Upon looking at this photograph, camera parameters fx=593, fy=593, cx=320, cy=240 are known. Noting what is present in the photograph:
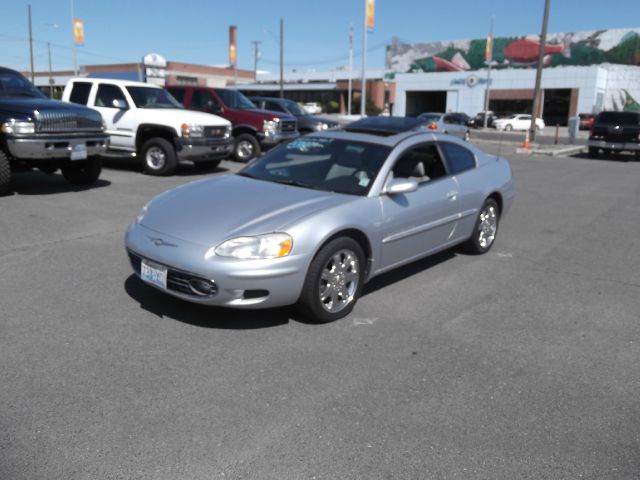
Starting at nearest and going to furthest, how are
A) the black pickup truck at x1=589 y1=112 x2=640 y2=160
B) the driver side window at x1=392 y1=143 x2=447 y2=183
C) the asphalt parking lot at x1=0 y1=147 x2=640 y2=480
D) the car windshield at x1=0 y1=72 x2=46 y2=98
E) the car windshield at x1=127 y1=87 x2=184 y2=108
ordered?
the asphalt parking lot at x1=0 y1=147 x2=640 y2=480 → the driver side window at x1=392 y1=143 x2=447 y2=183 → the car windshield at x1=0 y1=72 x2=46 y2=98 → the car windshield at x1=127 y1=87 x2=184 y2=108 → the black pickup truck at x1=589 y1=112 x2=640 y2=160

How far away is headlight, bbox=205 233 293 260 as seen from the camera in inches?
165

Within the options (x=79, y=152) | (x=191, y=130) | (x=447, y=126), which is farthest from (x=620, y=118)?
(x=79, y=152)

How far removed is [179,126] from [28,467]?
32.8 feet

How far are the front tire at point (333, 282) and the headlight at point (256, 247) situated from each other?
0.29 meters

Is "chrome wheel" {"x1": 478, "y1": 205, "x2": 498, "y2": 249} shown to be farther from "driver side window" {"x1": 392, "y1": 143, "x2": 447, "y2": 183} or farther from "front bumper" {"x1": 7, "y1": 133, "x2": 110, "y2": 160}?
"front bumper" {"x1": 7, "y1": 133, "x2": 110, "y2": 160}

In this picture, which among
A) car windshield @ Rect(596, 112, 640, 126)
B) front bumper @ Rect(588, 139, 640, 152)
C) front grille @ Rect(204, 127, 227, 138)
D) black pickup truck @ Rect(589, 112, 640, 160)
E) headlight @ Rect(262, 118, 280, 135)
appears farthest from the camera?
car windshield @ Rect(596, 112, 640, 126)

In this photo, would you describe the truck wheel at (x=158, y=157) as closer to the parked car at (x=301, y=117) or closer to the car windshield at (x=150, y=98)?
the car windshield at (x=150, y=98)

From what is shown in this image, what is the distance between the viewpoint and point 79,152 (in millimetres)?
9562

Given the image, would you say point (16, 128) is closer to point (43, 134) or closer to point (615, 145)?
point (43, 134)

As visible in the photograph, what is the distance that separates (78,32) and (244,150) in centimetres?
2883

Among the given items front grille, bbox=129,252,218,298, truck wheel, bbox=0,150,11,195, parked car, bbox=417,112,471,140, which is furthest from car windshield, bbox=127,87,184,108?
front grille, bbox=129,252,218,298

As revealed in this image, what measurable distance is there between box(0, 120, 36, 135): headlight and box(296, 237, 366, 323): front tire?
251 inches

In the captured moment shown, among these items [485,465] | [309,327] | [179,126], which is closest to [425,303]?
[309,327]

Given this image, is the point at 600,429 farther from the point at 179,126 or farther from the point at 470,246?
the point at 179,126
